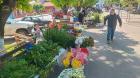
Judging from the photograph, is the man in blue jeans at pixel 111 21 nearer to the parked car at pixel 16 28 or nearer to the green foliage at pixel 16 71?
the parked car at pixel 16 28

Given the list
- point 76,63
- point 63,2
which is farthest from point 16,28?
point 76,63

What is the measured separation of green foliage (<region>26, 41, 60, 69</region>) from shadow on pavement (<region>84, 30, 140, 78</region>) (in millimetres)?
1310

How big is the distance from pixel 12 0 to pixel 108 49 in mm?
6702

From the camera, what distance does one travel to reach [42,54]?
890 cm

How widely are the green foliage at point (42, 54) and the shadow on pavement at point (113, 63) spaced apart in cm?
131

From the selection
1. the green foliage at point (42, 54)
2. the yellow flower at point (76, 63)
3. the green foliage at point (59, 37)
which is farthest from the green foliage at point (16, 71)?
the green foliage at point (59, 37)

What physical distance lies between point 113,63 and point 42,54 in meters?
4.00

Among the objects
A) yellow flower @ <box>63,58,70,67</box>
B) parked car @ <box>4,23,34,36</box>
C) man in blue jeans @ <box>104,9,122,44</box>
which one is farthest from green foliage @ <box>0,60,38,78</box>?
parked car @ <box>4,23,34,36</box>

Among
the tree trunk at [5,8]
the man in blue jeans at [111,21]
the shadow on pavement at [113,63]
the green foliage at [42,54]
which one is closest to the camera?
the green foliage at [42,54]

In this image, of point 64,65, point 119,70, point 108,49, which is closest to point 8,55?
point 64,65

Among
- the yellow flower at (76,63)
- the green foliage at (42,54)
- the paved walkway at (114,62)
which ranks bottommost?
the paved walkway at (114,62)

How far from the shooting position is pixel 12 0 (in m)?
9.90

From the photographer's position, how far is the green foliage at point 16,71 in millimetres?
6347

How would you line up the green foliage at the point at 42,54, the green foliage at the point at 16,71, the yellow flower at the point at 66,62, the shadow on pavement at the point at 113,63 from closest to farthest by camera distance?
the green foliage at the point at 16,71 → the green foliage at the point at 42,54 → the yellow flower at the point at 66,62 → the shadow on pavement at the point at 113,63
